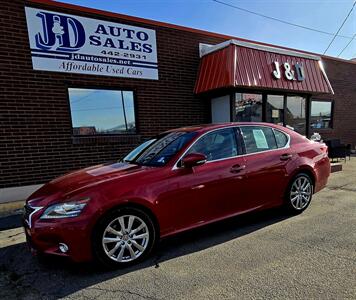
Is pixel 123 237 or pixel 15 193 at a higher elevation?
pixel 123 237

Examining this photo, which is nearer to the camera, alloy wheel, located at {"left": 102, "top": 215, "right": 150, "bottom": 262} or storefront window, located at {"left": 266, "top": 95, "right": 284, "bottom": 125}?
alloy wheel, located at {"left": 102, "top": 215, "right": 150, "bottom": 262}

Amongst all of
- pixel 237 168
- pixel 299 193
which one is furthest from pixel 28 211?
pixel 299 193

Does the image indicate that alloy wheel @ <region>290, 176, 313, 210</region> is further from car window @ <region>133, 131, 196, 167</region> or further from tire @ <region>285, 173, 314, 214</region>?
car window @ <region>133, 131, 196, 167</region>

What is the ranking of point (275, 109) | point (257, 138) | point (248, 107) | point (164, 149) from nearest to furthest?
point (164, 149) → point (257, 138) → point (248, 107) → point (275, 109)

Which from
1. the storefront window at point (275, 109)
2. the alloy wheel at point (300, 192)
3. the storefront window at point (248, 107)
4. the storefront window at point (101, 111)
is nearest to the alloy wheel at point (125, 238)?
the alloy wheel at point (300, 192)

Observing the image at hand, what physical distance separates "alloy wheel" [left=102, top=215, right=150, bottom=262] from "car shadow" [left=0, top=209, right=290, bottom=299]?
155 millimetres

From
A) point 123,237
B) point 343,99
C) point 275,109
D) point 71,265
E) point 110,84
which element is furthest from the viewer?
point 343,99

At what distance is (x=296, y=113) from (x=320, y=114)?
341cm

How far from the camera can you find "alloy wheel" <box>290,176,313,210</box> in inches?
189

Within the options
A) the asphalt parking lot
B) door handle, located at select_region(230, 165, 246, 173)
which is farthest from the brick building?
door handle, located at select_region(230, 165, 246, 173)

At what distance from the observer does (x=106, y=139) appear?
7.56m

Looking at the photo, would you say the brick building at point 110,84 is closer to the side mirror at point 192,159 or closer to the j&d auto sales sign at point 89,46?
the j&d auto sales sign at point 89,46

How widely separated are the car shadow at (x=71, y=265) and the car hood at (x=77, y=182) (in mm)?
807

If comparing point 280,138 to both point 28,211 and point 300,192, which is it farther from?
point 28,211
